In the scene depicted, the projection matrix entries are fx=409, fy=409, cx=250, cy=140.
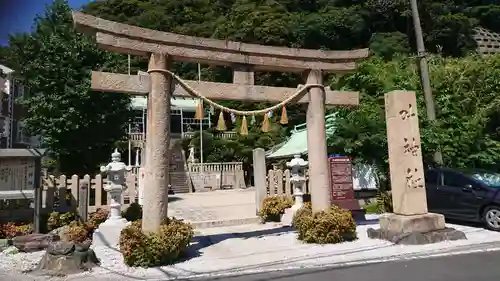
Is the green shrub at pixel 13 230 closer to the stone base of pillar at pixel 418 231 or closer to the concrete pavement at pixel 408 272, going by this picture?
the concrete pavement at pixel 408 272

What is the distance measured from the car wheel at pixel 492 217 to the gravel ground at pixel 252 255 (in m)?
0.25

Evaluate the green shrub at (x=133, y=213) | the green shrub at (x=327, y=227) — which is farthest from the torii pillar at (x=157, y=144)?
the green shrub at (x=133, y=213)

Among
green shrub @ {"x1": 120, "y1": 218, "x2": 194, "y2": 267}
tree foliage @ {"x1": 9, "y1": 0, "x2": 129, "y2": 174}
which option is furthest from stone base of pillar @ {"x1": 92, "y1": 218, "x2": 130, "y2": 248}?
tree foliage @ {"x1": 9, "y1": 0, "x2": 129, "y2": 174}

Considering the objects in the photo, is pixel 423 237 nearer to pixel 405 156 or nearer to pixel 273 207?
pixel 405 156

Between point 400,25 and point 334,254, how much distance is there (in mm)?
36623

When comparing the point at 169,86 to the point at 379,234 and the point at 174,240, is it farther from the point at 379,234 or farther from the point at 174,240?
the point at 379,234

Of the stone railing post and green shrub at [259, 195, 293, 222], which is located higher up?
the stone railing post

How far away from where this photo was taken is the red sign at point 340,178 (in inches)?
534

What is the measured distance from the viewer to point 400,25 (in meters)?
40.1

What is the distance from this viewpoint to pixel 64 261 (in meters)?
7.81

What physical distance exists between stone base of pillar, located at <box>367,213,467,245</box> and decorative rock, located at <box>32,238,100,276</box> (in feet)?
22.2

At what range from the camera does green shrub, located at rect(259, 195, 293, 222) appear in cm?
1416

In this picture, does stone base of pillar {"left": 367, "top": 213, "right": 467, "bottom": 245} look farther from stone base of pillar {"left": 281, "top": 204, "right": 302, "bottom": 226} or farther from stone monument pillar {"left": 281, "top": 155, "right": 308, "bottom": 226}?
stone monument pillar {"left": 281, "top": 155, "right": 308, "bottom": 226}

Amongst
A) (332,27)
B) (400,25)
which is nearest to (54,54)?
(332,27)
